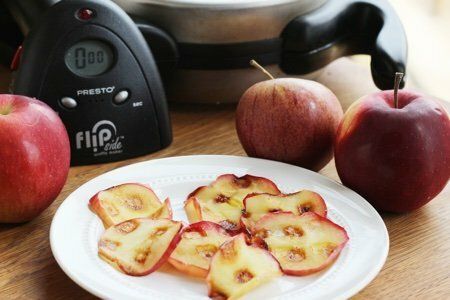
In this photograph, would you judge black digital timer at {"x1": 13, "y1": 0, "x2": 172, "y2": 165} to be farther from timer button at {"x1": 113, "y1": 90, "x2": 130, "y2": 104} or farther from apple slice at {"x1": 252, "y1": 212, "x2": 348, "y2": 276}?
apple slice at {"x1": 252, "y1": 212, "x2": 348, "y2": 276}

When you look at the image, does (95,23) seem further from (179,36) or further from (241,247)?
(241,247)

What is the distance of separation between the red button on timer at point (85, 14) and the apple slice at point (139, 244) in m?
0.23

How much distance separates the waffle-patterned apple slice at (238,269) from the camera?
0.59 meters

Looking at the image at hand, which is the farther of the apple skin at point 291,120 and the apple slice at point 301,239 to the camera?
the apple skin at point 291,120

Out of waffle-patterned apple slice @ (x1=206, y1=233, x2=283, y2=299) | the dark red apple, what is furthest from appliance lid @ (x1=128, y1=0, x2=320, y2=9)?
waffle-patterned apple slice @ (x1=206, y1=233, x2=283, y2=299)

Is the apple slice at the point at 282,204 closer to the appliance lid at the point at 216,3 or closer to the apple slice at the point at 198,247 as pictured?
the apple slice at the point at 198,247

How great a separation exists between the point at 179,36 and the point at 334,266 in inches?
14.2

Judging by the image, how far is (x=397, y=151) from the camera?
0.71 meters

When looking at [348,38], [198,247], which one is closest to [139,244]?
[198,247]

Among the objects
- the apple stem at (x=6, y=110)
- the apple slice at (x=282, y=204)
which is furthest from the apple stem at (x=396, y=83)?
the apple stem at (x=6, y=110)

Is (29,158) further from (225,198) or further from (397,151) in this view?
(397,151)

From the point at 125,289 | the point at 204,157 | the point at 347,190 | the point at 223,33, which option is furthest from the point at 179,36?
the point at 125,289

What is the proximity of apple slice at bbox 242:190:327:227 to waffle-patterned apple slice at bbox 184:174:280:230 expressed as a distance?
0.01 metres

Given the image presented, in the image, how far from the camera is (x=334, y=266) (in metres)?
0.63
